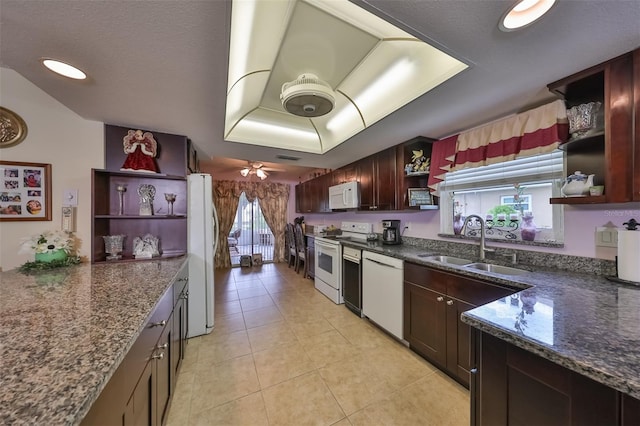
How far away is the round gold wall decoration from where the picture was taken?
174cm

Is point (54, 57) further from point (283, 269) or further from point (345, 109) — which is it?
point (283, 269)

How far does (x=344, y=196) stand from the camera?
3.64 m

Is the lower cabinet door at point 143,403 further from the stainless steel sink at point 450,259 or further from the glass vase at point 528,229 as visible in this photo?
the glass vase at point 528,229

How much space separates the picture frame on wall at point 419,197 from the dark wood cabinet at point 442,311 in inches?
29.8

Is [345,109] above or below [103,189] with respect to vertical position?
above

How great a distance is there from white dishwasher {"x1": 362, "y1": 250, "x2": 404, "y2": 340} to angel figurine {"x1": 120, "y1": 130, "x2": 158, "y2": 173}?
2465 millimetres

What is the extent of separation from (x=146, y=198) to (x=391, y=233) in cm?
283

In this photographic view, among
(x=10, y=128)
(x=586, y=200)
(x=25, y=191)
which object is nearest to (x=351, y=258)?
(x=586, y=200)

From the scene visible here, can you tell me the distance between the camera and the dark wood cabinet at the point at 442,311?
64.2 inches

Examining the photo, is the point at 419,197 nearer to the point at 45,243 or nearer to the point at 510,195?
the point at 510,195

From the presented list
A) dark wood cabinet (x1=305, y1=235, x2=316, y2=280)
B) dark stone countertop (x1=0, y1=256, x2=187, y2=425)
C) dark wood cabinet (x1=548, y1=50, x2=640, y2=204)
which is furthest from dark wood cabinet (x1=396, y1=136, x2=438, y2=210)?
dark stone countertop (x1=0, y1=256, x2=187, y2=425)

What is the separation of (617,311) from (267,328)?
2.63m

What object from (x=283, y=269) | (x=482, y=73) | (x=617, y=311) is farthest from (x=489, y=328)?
(x=283, y=269)

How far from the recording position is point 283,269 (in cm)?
525
